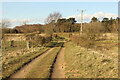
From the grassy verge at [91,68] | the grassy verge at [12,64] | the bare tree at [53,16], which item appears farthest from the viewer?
the bare tree at [53,16]

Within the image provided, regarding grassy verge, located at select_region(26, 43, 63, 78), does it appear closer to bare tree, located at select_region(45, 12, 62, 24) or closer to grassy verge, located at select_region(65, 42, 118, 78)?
grassy verge, located at select_region(65, 42, 118, 78)

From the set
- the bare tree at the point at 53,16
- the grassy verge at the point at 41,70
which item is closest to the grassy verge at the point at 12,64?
the grassy verge at the point at 41,70

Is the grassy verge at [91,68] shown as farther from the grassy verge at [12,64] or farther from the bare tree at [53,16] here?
the bare tree at [53,16]

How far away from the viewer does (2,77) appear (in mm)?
7062

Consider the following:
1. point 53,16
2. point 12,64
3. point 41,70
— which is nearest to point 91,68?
point 41,70

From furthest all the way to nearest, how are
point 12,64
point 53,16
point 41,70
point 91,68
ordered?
point 53,16 < point 12,64 < point 91,68 < point 41,70

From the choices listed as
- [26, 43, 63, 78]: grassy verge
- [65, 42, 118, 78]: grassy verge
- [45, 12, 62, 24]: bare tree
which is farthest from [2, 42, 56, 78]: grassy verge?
[45, 12, 62, 24]: bare tree

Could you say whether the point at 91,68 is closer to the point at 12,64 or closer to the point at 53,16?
the point at 12,64

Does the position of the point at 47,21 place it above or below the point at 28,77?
above

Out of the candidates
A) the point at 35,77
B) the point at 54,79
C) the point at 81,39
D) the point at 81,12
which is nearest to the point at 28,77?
the point at 35,77

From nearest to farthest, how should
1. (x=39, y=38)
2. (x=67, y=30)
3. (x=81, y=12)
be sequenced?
(x=39, y=38) → (x=81, y=12) → (x=67, y=30)

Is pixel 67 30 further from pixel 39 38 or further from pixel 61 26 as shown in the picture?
pixel 39 38

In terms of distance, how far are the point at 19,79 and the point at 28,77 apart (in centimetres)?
44

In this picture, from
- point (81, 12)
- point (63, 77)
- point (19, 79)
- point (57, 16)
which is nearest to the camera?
point (19, 79)
